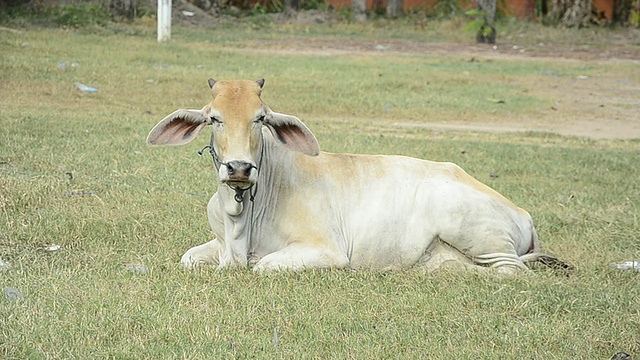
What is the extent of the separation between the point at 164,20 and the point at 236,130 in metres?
14.1

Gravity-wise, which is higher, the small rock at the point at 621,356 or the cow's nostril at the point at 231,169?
the cow's nostril at the point at 231,169

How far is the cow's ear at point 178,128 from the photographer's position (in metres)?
5.55

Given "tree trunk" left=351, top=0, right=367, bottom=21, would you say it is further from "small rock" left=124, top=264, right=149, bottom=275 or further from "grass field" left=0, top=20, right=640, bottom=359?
"small rock" left=124, top=264, right=149, bottom=275

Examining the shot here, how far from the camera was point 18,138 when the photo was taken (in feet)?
29.6

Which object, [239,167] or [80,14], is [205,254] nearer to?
[239,167]

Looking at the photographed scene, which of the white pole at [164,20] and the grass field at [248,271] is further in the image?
the white pole at [164,20]

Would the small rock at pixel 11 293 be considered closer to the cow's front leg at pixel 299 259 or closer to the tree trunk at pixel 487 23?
the cow's front leg at pixel 299 259

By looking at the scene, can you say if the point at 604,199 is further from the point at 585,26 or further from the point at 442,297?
the point at 585,26

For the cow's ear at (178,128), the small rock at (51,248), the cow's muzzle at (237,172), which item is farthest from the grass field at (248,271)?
the cow's ear at (178,128)

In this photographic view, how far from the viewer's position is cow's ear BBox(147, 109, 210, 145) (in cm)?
555

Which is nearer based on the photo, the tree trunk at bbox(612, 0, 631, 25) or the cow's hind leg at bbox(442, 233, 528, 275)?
the cow's hind leg at bbox(442, 233, 528, 275)

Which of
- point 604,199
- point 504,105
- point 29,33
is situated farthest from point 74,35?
point 604,199

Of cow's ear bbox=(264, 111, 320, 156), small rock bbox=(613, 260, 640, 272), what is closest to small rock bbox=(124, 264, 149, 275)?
cow's ear bbox=(264, 111, 320, 156)

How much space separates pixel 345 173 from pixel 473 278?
0.98 m
